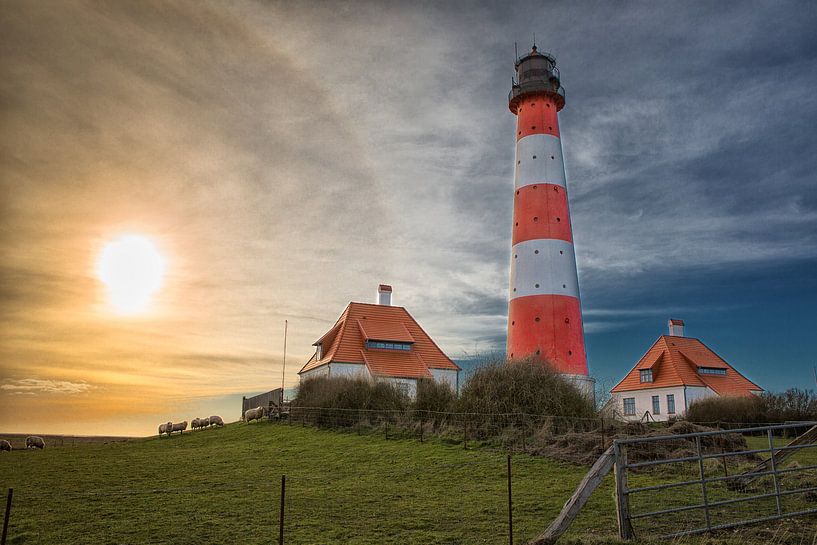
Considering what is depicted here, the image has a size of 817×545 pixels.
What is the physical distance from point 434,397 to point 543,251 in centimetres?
1053

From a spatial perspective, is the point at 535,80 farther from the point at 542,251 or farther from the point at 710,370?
the point at 710,370

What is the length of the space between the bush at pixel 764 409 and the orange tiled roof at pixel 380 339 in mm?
14483

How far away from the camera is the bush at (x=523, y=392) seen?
20.2m

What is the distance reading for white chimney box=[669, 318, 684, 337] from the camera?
45188 mm

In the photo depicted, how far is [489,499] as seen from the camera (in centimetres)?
1230

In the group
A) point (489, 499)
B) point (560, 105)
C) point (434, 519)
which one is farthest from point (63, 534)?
point (560, 105)

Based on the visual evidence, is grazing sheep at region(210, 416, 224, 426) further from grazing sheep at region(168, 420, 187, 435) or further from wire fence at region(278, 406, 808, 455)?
wire fence at region(278, 406, 808, 455)

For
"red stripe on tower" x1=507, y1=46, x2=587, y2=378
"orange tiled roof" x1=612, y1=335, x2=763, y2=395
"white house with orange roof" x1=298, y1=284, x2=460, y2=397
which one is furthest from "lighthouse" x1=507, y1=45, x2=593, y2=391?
"orange tiled roof" x1=612, y1=335, x2=763, y2=395

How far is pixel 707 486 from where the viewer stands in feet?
44.3

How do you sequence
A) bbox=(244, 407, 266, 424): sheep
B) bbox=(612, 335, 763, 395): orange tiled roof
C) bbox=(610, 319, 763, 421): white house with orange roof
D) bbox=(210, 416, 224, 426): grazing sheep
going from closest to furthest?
1. bbox=(244, 407, 266, 424): sheep
2. bbox=(210, 416, 224, 426): grazing sheep
3. bbox=(610, 319, 763, 421): white house with orange roof
4. bbox=(612, 335, 763, 395): orange tiled roof

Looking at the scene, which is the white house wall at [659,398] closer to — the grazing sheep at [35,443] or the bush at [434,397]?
the bush at [434,397]

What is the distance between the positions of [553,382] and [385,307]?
60.8ft

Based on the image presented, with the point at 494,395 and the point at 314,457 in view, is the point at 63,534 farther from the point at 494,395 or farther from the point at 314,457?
the point at 494,395

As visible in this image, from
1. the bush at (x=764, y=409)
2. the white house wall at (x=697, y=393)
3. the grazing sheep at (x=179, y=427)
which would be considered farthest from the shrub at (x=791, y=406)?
the grazing sheep at (x=179, y=427)
